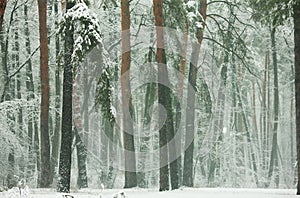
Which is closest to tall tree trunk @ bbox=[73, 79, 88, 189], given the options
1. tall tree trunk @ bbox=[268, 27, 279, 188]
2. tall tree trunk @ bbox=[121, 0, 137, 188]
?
tall tree trunk @ bbox=[121, 0, 137, 188]

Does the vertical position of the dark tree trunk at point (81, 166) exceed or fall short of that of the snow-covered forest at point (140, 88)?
it falls short

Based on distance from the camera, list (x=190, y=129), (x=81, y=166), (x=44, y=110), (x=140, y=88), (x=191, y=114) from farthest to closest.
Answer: (x=140, y=88), (x=190, y=129), (x=191, y=114), (x=81, y=166), (x=44, y=110)

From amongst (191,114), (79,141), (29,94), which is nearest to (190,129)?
(191,114)

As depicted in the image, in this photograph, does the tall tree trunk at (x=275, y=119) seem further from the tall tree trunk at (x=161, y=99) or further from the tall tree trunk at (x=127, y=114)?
the tall tree trunk at (x=161, y=99)

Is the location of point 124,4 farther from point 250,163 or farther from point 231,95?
point 250,163

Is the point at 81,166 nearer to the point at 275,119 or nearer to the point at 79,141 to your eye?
the point at 79,141

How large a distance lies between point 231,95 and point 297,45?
23.3 metres

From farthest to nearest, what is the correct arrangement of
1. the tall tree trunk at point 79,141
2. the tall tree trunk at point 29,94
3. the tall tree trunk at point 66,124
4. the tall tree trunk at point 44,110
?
the tall tree trunk at point 29,94
the tall tree trunk at point 79,141
the tall tree trunk at point 44,110
the tall tree trunk at point 66,124

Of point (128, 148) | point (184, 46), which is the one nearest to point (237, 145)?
point (184, 46)

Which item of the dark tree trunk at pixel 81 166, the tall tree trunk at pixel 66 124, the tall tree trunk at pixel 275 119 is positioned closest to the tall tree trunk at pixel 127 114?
the dark tree trunk at pixel 81 166

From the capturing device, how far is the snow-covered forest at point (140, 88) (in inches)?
566

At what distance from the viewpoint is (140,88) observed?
33438 mm

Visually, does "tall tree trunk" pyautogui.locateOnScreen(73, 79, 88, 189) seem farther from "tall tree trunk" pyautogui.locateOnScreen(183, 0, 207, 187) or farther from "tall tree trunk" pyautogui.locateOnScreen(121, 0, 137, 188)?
"tall tree trunk" pyautogui.locateOnScreen(183, 0, 207, 187)

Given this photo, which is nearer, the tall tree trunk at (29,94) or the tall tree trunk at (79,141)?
the tall tree trunk at (79,141)
